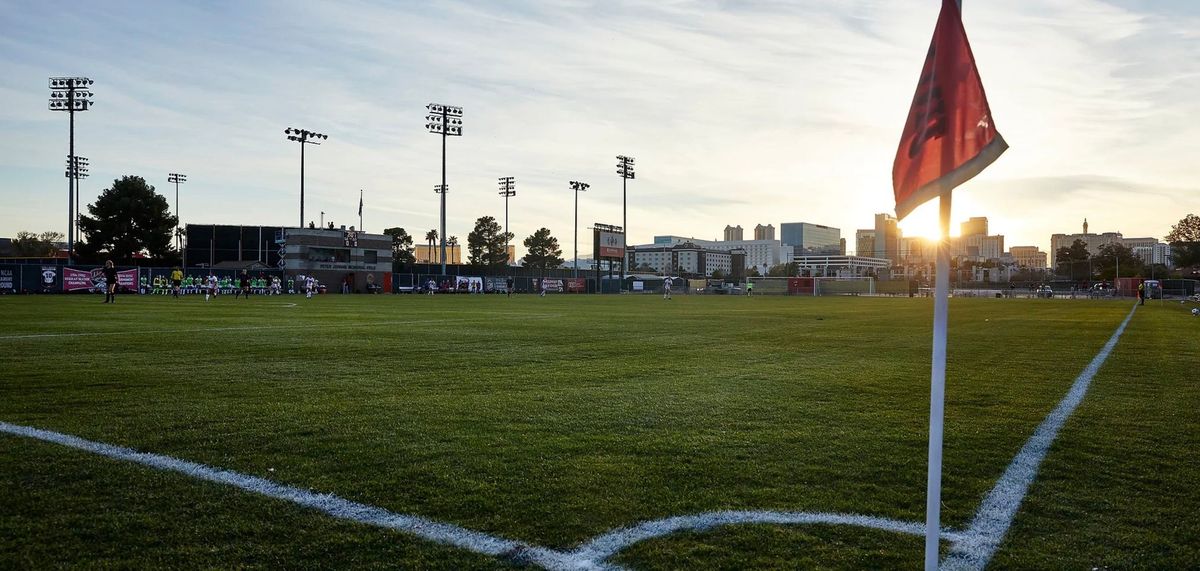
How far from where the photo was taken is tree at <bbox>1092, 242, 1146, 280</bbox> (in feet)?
359

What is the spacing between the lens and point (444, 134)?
68000mm

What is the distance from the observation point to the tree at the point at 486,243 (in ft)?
396

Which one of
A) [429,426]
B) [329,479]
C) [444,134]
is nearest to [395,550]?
[329,479]

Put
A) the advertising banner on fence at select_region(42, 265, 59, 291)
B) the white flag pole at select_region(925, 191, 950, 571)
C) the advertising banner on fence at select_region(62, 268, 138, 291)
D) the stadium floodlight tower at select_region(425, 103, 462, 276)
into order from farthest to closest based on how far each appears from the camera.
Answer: the stadium floodlight tower at select_region(425, 103, 462, 276)
the advertising banner on fence at select_region(62, 268, 138, 291)
the advertising banner on fence at select_region(42, 265, 59, 291)
the white flag pole at select_region(925, 191, 950, 571)

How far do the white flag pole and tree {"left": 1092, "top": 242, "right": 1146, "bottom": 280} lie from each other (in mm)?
122960

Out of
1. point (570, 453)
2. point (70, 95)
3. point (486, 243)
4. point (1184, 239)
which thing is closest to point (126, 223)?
point (70, 95)

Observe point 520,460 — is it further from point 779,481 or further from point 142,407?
point 142,407

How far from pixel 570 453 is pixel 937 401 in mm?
2377

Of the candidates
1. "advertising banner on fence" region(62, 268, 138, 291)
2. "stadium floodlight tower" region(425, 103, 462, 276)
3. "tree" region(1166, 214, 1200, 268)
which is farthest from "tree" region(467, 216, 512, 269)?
"tree" region(1166, 214, 1200, 268)

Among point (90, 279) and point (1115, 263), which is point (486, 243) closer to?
point (90, 279)

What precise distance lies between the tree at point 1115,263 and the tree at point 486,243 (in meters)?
88.9

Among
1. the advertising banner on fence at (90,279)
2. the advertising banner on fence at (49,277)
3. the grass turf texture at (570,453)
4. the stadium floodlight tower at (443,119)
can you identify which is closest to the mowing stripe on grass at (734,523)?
the grass turf texture at (570,453)

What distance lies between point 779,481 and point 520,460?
1.48m

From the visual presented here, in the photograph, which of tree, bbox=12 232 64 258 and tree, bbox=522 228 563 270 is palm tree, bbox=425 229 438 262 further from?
tree, bbox=12 232 64 258
